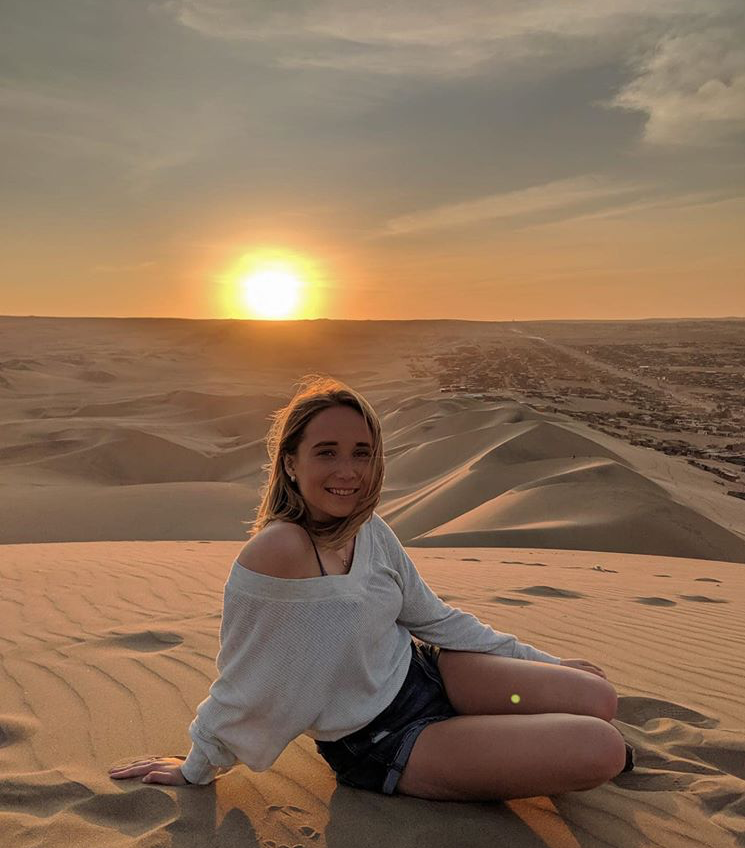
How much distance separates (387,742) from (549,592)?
357 centimetres

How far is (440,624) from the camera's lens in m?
2.52

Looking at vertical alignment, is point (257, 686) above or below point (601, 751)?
above

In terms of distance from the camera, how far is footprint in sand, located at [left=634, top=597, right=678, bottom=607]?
17.3ft

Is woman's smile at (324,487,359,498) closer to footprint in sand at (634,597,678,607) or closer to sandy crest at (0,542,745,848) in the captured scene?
sandy crest at (0,542,745,848)

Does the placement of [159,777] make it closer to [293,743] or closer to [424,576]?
[293,743]

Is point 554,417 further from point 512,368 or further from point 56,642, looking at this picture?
point 512,368

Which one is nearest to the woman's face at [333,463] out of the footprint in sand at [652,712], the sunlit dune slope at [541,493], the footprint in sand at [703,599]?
the footprint in sand at [652,712]

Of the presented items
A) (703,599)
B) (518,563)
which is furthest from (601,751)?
(518,563)

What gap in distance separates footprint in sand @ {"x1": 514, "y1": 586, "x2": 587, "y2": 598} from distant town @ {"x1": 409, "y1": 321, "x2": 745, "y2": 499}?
276 inches

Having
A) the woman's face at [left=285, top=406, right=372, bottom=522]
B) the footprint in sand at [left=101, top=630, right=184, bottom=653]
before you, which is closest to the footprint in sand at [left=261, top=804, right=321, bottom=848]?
the woman's face at [left=285, top=406, right=372, bottom=522]

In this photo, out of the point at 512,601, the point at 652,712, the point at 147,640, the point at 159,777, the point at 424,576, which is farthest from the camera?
the point at 424,576

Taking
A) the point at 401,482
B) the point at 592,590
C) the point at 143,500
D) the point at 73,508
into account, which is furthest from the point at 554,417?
the point at 592,590

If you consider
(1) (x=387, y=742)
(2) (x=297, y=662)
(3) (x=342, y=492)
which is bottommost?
(1) (x=387, y=742)

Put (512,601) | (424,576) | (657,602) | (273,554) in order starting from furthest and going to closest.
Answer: (424,576)
(657,602)
(512,601)
(273,554)
